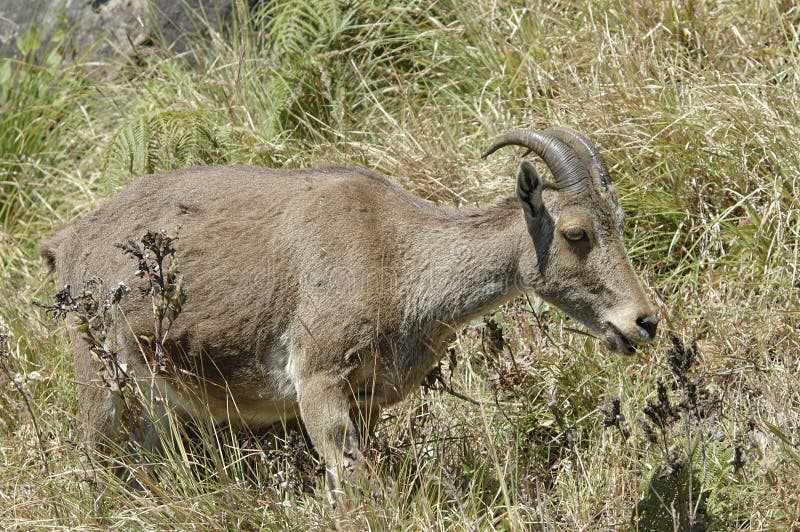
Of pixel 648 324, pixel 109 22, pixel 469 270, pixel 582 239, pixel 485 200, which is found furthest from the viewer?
pixel 109 22

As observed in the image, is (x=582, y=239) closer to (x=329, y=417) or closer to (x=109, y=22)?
(x=329, y=417)

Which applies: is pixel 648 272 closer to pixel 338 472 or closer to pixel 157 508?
pixel 338 472

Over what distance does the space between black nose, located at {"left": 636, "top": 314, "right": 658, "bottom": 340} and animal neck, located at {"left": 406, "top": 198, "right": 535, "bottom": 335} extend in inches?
A: 27.2

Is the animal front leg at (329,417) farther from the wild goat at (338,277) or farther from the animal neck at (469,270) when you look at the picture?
the animal neck at (469,270)

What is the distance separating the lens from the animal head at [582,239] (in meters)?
5.87

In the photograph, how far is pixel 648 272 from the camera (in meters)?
7.61

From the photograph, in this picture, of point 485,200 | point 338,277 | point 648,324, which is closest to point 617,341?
point 648,324

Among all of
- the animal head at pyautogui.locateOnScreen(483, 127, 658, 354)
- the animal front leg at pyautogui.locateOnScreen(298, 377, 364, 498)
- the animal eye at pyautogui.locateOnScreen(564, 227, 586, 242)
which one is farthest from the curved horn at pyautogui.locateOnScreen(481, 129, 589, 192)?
the animal front leg at pyautogui.locateOnScreen(298, 377, 364, 498)

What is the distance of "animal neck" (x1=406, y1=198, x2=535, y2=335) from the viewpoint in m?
6.12

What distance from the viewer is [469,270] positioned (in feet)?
20.1

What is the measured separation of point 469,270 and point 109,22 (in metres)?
5.68

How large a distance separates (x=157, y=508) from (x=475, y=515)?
5.23ft

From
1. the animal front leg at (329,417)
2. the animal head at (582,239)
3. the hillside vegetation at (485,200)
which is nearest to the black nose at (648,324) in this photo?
the animal head at (582,239)

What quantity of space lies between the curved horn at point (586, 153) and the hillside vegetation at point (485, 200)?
37.8 inches
